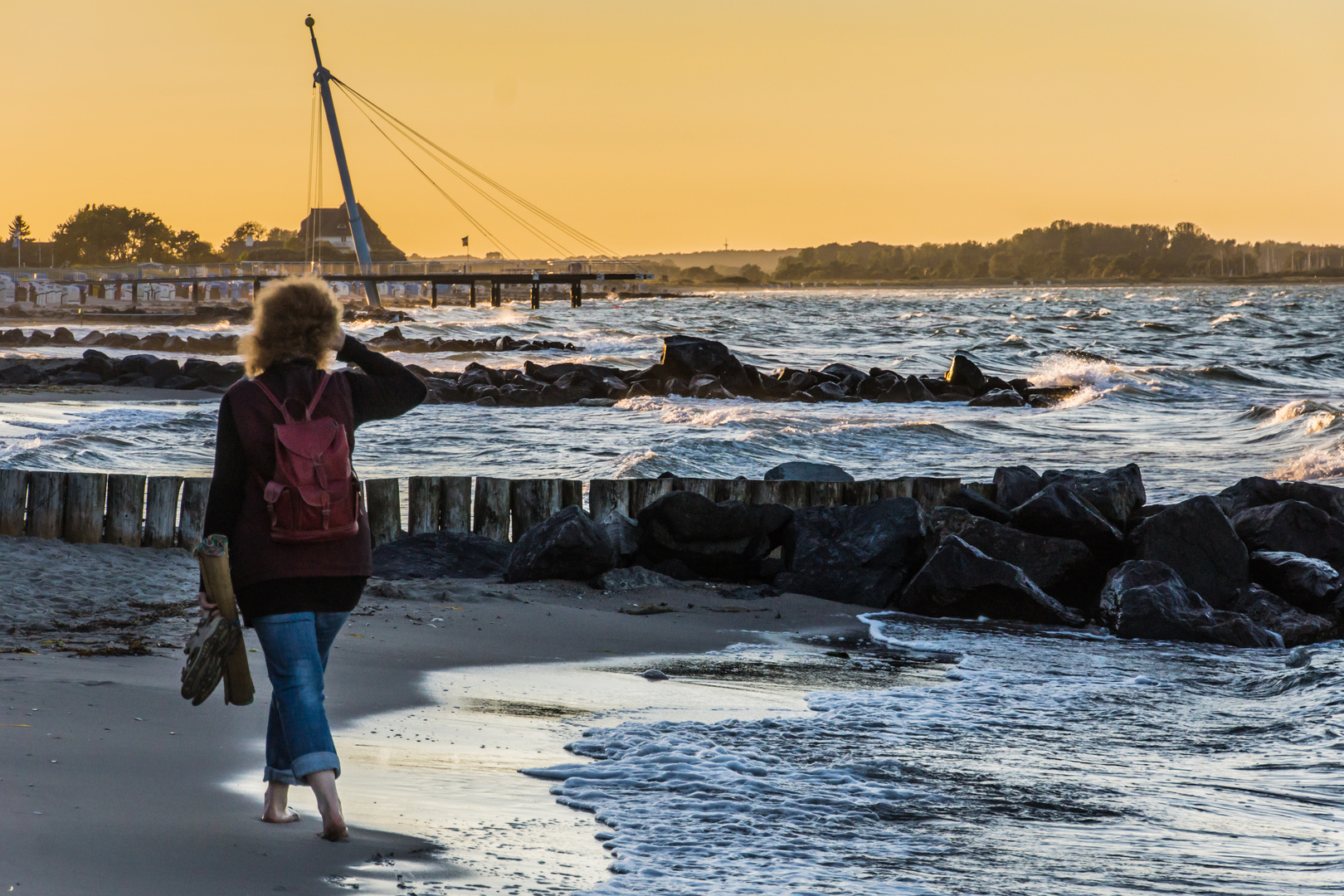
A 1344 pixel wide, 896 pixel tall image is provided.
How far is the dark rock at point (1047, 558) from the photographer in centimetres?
842

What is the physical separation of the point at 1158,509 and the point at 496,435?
460 inches

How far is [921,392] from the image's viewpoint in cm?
2814

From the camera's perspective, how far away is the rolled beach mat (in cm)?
345

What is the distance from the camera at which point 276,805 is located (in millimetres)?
3652

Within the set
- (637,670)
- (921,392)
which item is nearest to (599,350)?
(921,392)

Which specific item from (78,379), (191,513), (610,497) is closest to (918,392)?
(78,379)

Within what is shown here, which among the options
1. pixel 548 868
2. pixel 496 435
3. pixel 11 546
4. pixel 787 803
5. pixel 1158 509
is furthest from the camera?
pixel 496 435

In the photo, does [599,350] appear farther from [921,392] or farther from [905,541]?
[905,541]

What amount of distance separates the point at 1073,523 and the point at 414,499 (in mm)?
4607

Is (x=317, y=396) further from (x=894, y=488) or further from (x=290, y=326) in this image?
(x=894, y=488)

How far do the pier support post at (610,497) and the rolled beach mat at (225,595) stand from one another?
555 cm

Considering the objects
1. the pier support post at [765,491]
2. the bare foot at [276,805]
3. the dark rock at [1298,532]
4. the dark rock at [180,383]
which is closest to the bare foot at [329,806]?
the bare foot at [276,805]

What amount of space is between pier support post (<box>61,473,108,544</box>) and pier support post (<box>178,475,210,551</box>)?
0.50 m

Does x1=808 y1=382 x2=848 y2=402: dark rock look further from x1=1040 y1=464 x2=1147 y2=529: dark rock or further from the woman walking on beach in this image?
the woman walking on beach
